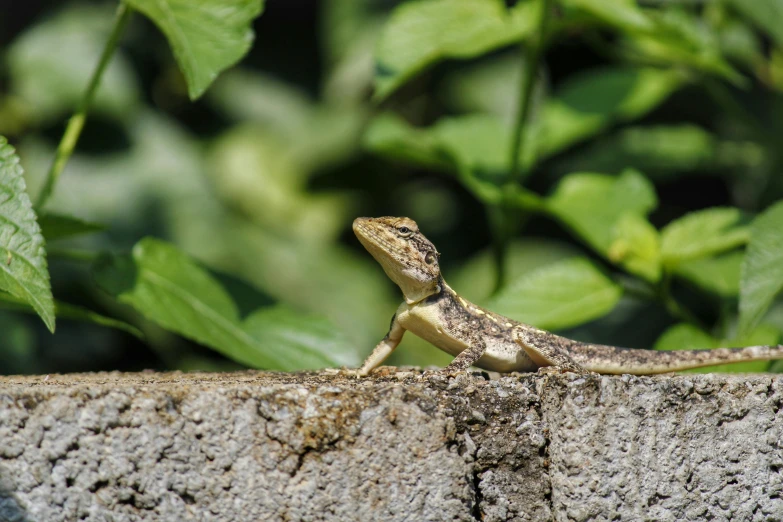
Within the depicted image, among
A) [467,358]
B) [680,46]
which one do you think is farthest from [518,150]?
[467,358]

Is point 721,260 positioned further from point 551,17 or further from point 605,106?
point 551,17

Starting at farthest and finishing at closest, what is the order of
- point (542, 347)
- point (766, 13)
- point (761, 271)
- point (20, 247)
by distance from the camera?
point (766, 13) → point (542, 347) → point (761, 271) → point (20, 247)

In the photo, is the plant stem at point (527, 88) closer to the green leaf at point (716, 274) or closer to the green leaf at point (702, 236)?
the green leaf at point (702, 236)

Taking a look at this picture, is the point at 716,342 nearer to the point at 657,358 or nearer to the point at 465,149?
the point at 657,358

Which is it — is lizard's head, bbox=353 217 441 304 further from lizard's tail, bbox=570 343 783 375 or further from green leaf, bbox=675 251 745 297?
green leaf, bbox=675 251 745 297

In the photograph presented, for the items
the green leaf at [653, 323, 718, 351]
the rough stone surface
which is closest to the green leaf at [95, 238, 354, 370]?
the rough stone surface
